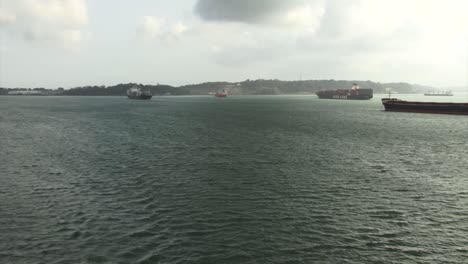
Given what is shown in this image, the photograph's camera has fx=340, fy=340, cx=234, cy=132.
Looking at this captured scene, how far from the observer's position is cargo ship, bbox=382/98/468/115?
13750 cm

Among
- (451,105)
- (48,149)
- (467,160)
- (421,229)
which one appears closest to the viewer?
(421,229)

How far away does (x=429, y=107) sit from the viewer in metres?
147

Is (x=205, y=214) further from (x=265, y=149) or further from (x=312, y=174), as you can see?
(x=265, y=149)

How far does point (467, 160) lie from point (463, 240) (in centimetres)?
3242

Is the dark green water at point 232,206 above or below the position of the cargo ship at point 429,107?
below

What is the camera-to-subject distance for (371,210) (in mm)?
27500

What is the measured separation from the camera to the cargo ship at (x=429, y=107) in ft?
451

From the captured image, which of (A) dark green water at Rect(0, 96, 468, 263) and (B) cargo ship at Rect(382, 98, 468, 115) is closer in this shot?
(A) dark green water at Rect(0, 96, 468, 263)

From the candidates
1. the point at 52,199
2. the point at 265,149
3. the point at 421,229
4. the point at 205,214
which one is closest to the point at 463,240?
the point at 421,229

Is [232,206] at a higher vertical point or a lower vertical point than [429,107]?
lower

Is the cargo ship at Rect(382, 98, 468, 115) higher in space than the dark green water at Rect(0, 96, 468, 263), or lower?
higher

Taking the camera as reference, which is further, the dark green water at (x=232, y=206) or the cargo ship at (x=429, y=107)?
the cargo ship at (x=429, y=107)

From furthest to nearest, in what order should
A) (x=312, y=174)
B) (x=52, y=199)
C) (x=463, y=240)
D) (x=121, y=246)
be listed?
(x=312, y=174) < (x=52, y=199) < (x=463, y=240) < (x=121, y=246)

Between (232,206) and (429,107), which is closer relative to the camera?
(232,206)
